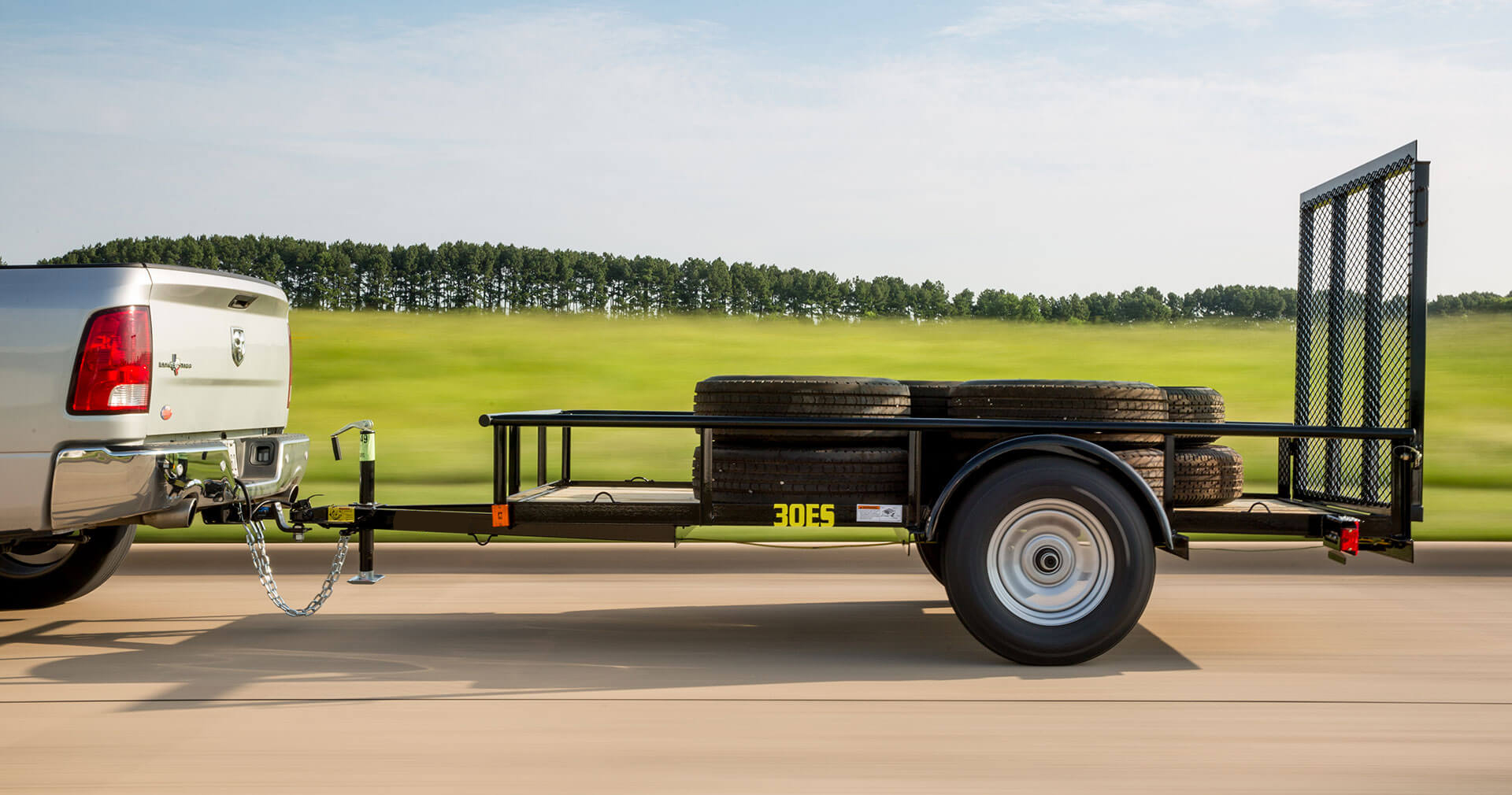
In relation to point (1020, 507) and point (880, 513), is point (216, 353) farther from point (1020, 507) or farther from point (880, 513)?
point (1020, 507)

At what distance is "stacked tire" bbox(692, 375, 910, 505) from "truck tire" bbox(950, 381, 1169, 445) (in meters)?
0.52

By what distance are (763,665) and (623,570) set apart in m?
3.30

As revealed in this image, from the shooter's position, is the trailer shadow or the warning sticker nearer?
the trailer shadow

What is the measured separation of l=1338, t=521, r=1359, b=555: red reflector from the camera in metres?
5.68

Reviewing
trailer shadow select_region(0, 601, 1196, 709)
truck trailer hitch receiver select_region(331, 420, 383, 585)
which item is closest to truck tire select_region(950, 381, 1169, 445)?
Result: trailer shadow select_region(0, 601, 1196, 709)

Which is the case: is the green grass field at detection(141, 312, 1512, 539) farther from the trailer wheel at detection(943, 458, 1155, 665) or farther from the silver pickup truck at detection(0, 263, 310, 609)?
the trailer wheel at detection(943, 458, 1155, 665)

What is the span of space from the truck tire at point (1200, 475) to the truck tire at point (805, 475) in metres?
1.16

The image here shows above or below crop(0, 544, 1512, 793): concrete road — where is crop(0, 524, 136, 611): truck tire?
above

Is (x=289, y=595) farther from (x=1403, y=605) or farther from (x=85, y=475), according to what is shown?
(x=1403, y=605)

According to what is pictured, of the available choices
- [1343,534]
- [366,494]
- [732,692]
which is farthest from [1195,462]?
[366,494]

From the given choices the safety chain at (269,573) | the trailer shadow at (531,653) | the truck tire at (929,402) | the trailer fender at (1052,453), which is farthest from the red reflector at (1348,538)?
the safety chain at (269,573)

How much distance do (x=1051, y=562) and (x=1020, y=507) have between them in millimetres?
314

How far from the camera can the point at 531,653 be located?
6.05 meters

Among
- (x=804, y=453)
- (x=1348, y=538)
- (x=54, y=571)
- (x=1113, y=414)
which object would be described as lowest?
(x=54, y=571)
